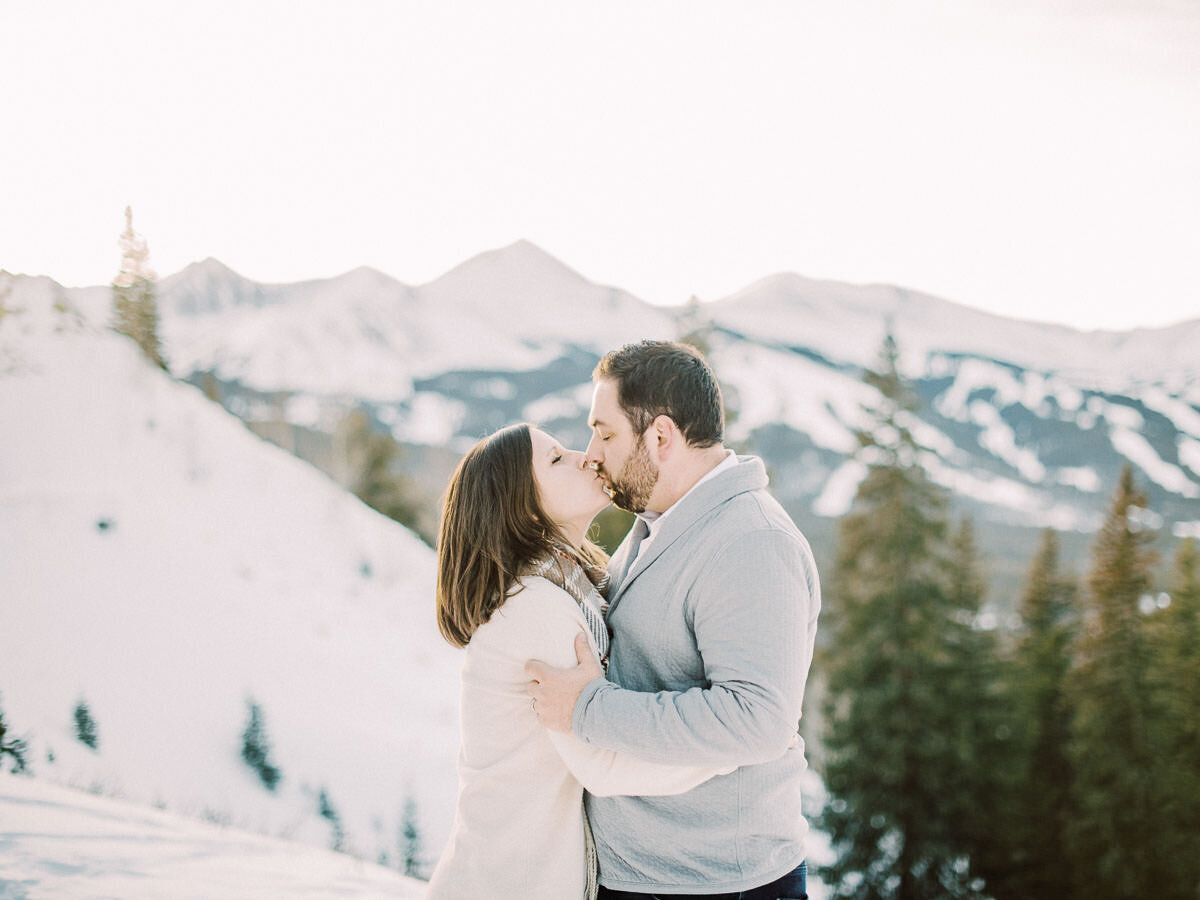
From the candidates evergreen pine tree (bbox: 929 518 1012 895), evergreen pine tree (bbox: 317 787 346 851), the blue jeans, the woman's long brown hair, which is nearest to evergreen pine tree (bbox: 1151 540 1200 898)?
evergreen pine tree (bbox: 929 518 1012 895)

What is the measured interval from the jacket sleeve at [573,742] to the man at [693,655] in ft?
0.21

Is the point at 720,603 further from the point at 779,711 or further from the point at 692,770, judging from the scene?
the point at 692,770

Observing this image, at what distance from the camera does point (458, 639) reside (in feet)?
9.29

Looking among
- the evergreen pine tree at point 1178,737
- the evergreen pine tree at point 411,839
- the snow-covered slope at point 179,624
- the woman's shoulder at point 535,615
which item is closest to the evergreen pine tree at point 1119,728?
the evergreen pine tree at point 1178,737

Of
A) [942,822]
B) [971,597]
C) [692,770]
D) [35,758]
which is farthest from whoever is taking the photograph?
[971,597]

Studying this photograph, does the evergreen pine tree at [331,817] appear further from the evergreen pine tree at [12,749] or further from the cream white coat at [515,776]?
the cream white coat at [515,776]

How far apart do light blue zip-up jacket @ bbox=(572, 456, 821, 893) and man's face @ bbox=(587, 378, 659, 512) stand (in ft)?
0.61

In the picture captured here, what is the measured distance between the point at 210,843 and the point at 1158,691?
1997 centimetres

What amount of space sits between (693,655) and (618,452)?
27.4 inches

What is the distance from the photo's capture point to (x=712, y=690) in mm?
2385

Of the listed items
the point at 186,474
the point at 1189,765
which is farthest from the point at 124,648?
the point at 1189,765

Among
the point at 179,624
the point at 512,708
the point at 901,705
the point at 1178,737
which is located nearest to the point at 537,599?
the point at 512,708

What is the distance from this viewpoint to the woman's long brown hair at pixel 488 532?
8.87 ft

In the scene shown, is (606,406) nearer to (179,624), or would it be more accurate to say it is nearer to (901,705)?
(179,624)
